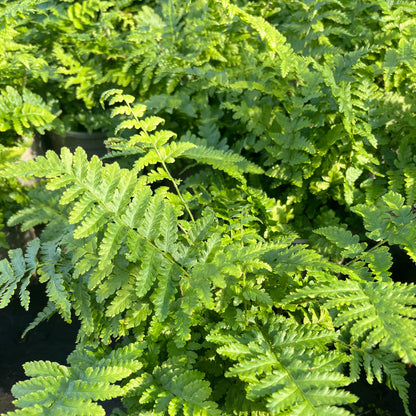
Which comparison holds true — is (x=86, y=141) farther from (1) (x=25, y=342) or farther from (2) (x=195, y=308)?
(2) (x=195, y=308)

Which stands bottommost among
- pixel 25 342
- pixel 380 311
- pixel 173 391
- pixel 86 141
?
pixel 25 342

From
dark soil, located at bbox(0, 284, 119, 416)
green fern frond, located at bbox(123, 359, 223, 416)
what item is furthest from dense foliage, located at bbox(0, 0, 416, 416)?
dark soil, located at bbox(0, 284, 119, 416)

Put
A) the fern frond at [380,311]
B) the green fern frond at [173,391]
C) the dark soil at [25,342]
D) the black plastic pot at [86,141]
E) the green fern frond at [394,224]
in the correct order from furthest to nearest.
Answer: the black plastic pot at [86,141] → the dark soil at [25,342] → the green fern frond at [394,224] → the green fern frond at [173,391] → the fern frond at [380,311]

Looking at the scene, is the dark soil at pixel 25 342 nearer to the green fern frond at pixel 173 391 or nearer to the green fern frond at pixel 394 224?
the green fern frond at pixel 173 391

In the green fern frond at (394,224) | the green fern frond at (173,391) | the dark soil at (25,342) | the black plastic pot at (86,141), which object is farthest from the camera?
the black plastic pot at (86,141)

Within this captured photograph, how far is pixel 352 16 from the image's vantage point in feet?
8.48

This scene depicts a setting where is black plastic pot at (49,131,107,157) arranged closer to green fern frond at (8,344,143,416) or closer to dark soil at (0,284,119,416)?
dark soil at (0,284,119,416)

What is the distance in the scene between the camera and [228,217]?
2002mm

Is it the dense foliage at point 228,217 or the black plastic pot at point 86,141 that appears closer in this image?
the dense foliage at point 228,217

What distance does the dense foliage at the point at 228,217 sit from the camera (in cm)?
137

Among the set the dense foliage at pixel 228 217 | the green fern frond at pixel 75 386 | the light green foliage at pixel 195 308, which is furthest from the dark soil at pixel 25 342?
the green fern frond at pixel 75 386

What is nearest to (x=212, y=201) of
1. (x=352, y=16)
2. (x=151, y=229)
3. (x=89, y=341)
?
(x=151, y=229)

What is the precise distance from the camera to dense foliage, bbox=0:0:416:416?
1374 mm

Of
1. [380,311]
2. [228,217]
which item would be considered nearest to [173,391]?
[380,311]
